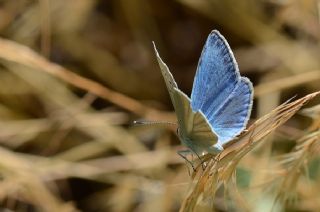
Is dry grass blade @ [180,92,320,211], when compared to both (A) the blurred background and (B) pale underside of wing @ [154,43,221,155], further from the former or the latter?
(A) the blurred background

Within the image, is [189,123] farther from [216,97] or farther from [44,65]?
[44,65]

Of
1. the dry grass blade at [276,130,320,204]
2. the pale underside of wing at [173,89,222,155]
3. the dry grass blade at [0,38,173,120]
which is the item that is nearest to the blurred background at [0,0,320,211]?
the dry grass blade at [0,38,173,120]

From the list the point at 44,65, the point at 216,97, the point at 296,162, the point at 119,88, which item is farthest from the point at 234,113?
the point at 119,88

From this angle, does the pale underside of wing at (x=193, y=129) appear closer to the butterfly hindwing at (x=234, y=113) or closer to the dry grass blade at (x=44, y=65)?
the butterfly hindwing at (x=234, y=113)

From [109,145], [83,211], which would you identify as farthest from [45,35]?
[83,211]

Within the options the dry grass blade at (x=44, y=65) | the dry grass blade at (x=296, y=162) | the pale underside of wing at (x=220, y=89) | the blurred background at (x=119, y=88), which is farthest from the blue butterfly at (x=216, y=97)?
the dry grass blade at (x=44, y=65)

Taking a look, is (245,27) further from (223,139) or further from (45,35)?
(223,139)
